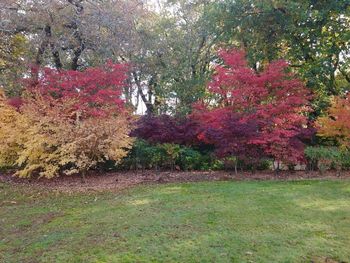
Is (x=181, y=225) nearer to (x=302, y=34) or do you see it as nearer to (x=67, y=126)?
(x=67, y=126)

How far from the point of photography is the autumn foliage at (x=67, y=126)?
8.66 metres

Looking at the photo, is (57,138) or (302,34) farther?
(302,34)

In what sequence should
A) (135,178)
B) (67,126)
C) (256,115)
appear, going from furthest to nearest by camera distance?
(135,178), (256,115), (67,126)

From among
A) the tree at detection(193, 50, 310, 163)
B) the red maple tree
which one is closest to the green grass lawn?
the tree at detection(193, 50, 310, 163)

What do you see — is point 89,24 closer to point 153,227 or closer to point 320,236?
point 153,227

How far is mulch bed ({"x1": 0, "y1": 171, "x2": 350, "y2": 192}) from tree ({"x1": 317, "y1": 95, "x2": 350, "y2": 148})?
1.10 m

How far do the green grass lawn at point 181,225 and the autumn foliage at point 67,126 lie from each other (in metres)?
1.32

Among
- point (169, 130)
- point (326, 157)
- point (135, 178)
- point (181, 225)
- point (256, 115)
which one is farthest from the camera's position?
point (169, 130)

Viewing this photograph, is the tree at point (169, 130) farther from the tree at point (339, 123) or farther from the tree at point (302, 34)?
the tree at point (302, 34)

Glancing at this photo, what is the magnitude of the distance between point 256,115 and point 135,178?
3811mm

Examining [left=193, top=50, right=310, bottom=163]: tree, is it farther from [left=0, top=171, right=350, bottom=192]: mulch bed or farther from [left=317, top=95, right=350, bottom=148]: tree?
[left=317, top=95, right=350, bottom=148]: tree

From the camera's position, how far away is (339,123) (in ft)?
32.0

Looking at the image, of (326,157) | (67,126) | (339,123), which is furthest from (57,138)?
(339,123)

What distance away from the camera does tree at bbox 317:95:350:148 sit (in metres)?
9.61
